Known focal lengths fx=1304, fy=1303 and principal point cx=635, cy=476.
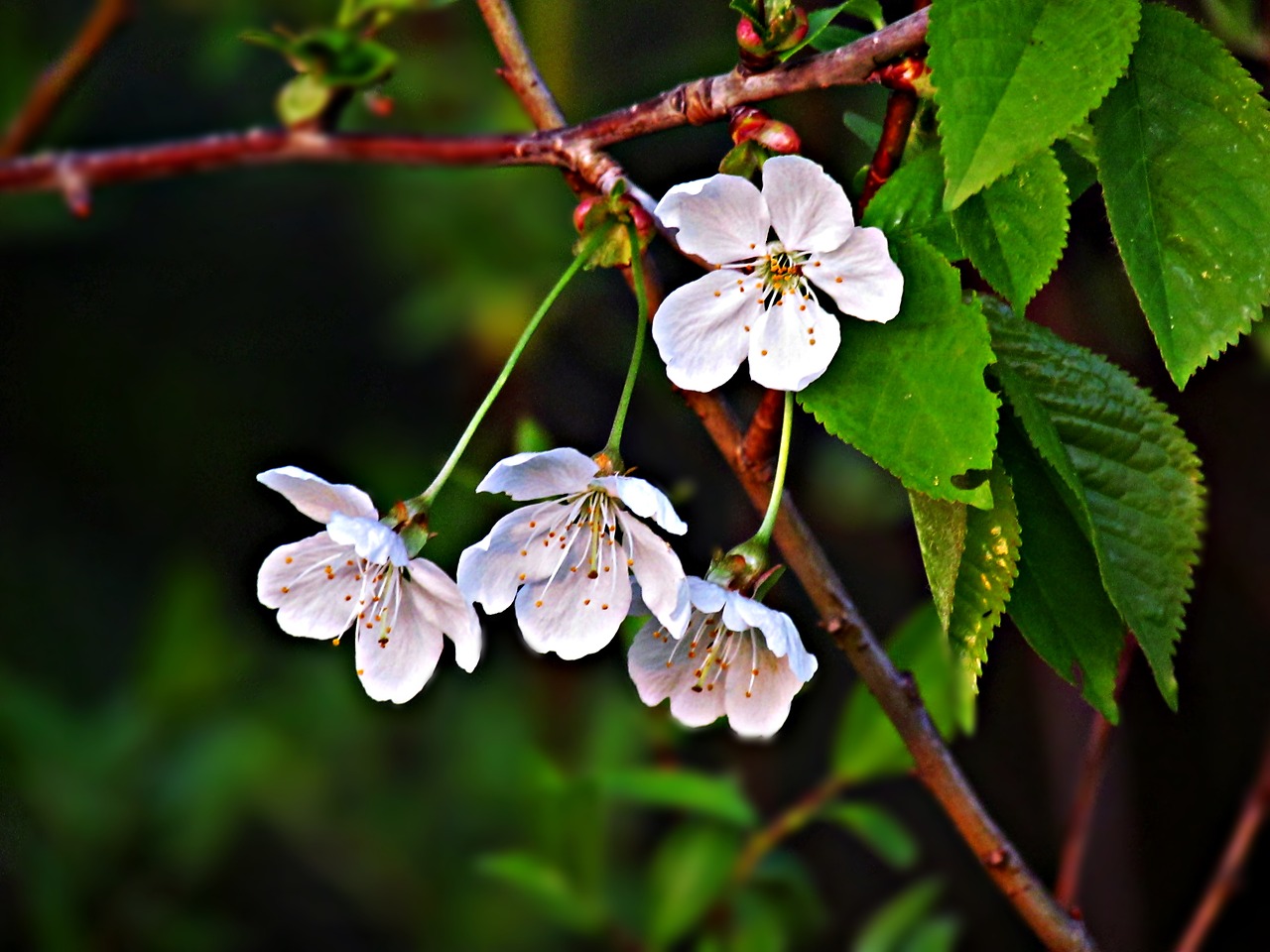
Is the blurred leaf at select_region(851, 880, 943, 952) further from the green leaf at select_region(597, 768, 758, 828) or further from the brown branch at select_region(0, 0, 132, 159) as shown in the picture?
the brown branch at select_region(0, 0, 132, 159)

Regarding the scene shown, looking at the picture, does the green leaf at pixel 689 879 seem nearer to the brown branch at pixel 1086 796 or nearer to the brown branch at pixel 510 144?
the brown branch at pixel 1086 796

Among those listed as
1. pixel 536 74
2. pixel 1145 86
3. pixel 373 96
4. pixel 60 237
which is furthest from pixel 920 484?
pixel 60 237

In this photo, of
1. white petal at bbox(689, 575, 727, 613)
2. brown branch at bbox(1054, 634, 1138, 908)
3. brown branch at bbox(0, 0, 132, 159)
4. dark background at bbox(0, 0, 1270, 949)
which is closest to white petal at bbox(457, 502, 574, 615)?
white petal at bbox(689, 575, 727, 613)

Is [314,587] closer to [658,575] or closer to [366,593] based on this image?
[366,593]

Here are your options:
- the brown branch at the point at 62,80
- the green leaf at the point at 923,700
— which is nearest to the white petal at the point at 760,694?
the green leaf at the point at 923,700

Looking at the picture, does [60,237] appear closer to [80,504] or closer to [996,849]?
[80,504]

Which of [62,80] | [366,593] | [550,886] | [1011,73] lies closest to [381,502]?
[550,886]

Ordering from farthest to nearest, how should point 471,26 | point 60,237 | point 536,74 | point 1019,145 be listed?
point 60,237, point 471,26, point 536,74, point 1019,145
